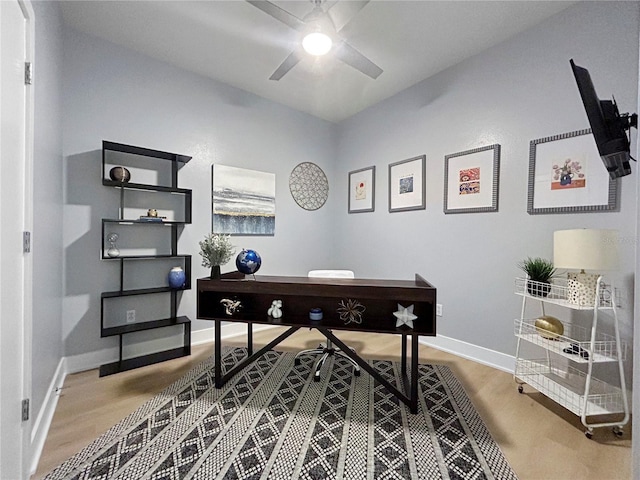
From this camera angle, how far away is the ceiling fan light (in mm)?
1845

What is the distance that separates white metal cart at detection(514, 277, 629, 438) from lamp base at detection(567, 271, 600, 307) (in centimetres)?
4

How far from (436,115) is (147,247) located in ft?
11.0

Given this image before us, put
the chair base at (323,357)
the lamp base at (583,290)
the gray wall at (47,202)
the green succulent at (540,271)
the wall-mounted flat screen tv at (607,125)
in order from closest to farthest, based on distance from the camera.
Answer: the wall-mounted flat screen tv at (607,125) < the gray wall at (47,202) < the lamp base at (583,290) < the green succulent at (540,271) < the chair base at (323,357)

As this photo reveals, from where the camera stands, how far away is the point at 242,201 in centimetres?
344

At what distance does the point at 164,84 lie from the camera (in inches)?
113

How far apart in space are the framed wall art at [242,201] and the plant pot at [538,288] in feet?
9.19

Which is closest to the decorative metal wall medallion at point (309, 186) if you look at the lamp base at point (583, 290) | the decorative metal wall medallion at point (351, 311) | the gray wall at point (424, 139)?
the gray wall at point (424, 139)

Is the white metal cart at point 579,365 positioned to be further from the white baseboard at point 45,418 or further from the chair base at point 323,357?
the white baseboard at point 45,418

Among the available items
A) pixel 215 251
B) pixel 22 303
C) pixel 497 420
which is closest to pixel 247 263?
pixel 215 251

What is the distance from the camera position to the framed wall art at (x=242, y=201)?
10.6ft

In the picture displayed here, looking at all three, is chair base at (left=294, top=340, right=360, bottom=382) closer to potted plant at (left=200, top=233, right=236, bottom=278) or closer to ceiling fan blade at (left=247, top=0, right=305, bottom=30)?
potted plant at (left=200, top=233, right=236, bottom=278)

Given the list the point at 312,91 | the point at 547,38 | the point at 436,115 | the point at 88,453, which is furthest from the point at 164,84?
the point at 547,38

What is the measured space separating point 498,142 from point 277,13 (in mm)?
2163

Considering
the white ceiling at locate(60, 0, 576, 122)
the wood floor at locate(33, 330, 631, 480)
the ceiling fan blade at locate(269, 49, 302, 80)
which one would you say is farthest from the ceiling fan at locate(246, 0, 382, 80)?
the wood floor at locate(33, 330, 631, 480)
